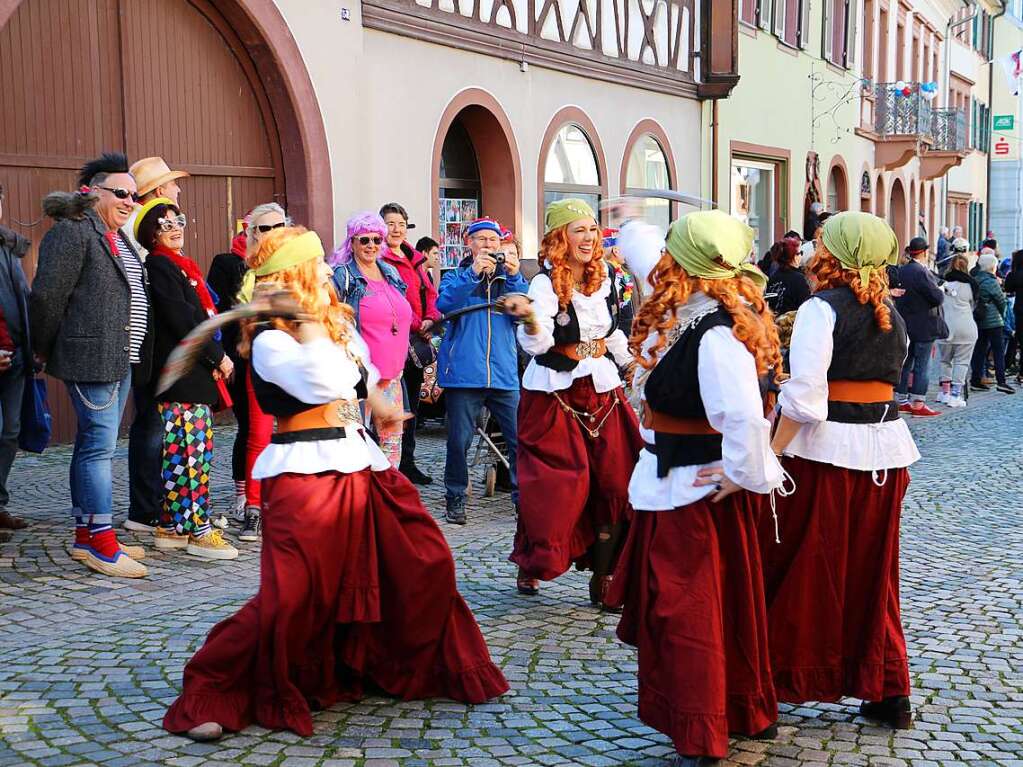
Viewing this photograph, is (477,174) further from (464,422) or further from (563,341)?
(563,341)

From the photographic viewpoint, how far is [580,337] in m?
6.04

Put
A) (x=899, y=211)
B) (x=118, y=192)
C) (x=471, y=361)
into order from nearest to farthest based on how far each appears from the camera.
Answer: (x=118, y=192)
(x=471, y=361)
(x=899, y=211)

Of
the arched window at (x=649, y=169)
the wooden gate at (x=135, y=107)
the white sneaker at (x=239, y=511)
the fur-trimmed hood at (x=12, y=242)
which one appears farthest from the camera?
the arched window at (x=649, y=169)

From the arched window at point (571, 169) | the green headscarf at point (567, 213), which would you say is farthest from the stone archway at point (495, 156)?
the green headscarf at point (567, 213)

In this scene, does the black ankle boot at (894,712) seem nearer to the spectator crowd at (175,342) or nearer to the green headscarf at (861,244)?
the green headscarf at (861,244)

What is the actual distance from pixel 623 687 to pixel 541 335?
174 cm

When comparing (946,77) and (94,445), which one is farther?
(946,77)

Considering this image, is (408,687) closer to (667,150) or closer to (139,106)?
(139,106)

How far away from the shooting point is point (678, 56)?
63.1 feet

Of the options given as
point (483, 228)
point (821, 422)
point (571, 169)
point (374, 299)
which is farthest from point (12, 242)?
point (571, 169)

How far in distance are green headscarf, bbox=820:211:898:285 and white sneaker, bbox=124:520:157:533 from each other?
421 centimetres

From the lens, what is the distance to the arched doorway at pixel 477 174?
573 inches

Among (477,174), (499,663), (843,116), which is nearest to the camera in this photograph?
(499,663)

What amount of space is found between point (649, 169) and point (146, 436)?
1305 cm
